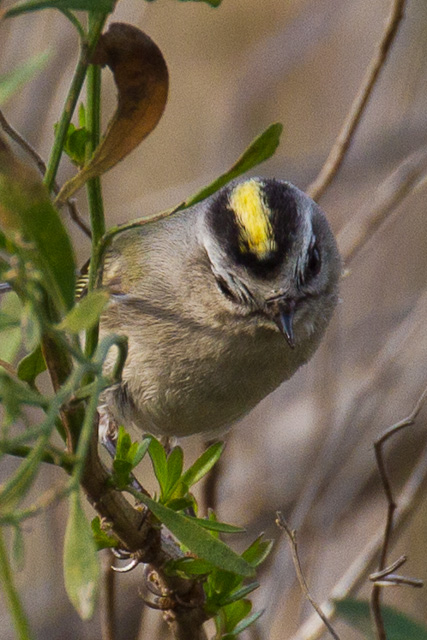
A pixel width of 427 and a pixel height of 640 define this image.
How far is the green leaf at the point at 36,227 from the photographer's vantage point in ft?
2.77

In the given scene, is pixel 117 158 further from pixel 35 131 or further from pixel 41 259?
pixel 35 131

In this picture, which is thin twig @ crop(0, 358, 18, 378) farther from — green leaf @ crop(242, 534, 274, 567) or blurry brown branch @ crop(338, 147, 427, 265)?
blurry brown branch @ crop(338, 147, 427, 265)

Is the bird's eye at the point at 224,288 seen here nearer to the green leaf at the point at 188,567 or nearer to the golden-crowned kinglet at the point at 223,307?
the golden-crowned kinglet at the point at 223,307

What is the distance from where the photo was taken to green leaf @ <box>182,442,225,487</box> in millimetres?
1731

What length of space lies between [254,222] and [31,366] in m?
1.22

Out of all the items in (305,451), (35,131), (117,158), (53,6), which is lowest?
(305,451)

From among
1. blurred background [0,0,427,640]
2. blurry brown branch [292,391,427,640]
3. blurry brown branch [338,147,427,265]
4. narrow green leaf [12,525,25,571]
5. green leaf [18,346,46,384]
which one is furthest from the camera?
blurred background [0,0,427,640]

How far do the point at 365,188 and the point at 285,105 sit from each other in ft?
4.12

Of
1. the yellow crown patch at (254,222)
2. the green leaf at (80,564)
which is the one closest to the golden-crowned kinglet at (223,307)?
the yellow crown patch at (254,222)

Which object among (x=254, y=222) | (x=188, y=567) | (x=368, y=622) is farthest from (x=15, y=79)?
(x=254, y=222)

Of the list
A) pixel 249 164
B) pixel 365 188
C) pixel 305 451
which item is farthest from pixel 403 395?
pixel 249 164

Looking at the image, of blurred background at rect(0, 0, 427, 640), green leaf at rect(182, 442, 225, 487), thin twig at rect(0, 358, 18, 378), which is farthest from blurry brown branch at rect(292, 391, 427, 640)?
thin twig at rect(0, 358, 18, 378)

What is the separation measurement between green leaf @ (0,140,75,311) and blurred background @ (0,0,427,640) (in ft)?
7.45

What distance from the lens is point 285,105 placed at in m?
5.87
